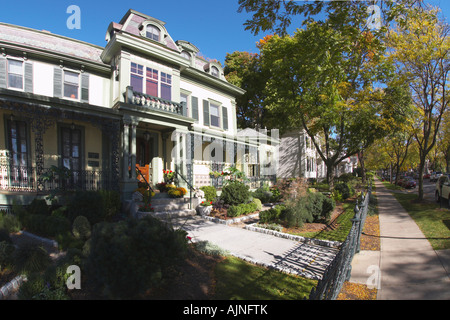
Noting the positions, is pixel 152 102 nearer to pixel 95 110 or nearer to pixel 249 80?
pixel 95 110

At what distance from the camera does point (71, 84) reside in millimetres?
11148

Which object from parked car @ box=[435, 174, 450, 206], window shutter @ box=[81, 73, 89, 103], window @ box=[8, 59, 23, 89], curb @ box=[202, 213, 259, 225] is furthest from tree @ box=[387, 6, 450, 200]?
window @ box=[8, 59, 23, 89]

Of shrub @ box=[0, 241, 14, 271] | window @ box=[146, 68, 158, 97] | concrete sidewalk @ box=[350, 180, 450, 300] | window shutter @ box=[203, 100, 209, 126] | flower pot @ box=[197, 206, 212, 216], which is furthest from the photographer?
window shutter @ box=[203, 100, 209, 126]

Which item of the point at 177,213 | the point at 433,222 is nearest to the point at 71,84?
the point at 177,213

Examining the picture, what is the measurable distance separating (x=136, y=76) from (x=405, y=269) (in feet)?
41.1

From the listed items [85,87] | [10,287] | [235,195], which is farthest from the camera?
[85,87]

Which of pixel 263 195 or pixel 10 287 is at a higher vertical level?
pixel 263 195

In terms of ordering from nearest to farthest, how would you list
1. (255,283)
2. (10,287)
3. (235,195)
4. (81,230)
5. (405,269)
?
1. (10,287)
2. (255,283)
3. (405,269)
4. (81,230)
5. (235,195)

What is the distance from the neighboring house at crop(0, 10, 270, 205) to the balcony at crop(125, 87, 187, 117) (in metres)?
0.05

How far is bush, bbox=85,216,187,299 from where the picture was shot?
2947 millimetres

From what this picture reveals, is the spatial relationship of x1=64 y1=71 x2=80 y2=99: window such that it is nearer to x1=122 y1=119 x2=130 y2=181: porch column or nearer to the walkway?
x1=122 y1=119 x2=130 y2=181: porch column

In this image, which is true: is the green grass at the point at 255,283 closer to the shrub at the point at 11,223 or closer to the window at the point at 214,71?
the shrub at the point at 11,223

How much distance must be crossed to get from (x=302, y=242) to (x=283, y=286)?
3102mm

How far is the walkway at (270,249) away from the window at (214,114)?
9.28m
